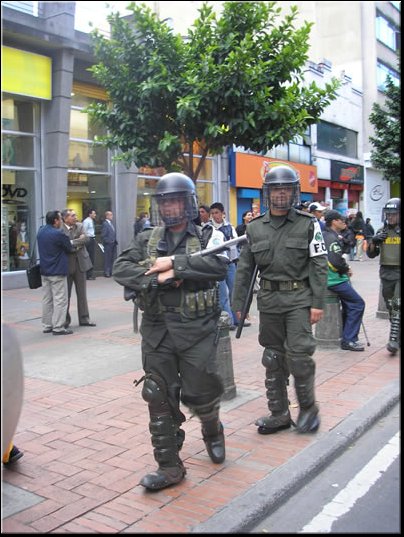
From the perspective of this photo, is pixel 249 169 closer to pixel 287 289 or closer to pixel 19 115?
pixel 19 115

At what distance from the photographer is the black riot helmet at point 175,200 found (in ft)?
12.2

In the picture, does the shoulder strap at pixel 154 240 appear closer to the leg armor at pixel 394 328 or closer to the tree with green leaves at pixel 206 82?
the tree with green leaves at pixel 206 82

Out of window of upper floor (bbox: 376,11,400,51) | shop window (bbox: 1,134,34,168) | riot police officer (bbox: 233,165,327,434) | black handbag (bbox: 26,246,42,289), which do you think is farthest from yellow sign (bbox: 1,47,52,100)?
riot police officer (bbox: 233,165,327,434)

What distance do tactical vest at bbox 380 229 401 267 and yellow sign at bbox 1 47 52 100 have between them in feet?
30.3

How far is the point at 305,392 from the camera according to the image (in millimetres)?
4508

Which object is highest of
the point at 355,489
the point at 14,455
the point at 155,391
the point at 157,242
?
the point at 157,242

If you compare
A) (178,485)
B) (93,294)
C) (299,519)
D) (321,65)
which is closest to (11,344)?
(178,485)

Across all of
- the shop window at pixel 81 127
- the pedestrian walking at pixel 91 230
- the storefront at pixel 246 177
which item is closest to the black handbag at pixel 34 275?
the pedestrian walking at pixel 91 230

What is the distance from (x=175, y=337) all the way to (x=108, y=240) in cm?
1252

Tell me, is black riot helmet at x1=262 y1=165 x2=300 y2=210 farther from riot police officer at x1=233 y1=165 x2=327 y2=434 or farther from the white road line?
the white road line

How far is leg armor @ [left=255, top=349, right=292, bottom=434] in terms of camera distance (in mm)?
4555

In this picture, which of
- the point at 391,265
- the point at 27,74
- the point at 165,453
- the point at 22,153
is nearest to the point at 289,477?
the point at 165,453

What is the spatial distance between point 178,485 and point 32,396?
2424 mm

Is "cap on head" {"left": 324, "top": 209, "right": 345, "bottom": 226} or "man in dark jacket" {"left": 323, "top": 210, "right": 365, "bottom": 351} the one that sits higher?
"cap on head" {"left": 324, "top": 209, "right": 345, "bottom": 226}
